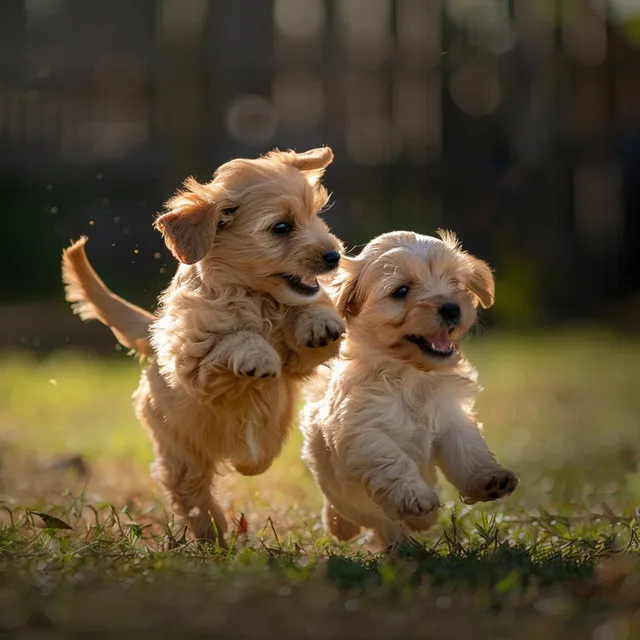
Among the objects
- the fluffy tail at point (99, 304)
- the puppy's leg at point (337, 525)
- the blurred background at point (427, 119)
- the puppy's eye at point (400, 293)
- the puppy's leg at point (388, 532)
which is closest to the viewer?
the puppy's eye at point (400, 293)

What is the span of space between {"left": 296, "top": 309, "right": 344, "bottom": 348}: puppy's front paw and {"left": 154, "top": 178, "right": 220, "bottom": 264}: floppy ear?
395 mm

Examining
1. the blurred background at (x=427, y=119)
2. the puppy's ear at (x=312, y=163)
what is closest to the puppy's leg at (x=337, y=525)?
the puppy's ear at (x=312, y=163)

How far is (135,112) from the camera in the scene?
1036 cm

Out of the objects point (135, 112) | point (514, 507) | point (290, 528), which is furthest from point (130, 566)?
A: point (135, 112)

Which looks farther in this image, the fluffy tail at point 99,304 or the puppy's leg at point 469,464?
the fluffy tail at point 99,304

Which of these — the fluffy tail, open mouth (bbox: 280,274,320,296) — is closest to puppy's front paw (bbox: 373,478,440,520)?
open mouth (bbox: 280,274,320,296)

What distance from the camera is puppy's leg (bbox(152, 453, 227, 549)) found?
3.80 m

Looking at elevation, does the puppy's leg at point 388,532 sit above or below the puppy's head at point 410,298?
below

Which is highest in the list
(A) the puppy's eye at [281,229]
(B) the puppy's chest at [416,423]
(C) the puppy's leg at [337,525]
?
(A) the puppy's eye at [281,229]

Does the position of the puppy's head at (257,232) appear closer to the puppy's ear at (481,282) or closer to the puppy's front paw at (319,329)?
the puppy's front paw at (319,329)

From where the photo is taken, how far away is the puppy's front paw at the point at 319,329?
3281mm

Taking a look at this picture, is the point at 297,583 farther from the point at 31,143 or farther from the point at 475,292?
the point at 31,143

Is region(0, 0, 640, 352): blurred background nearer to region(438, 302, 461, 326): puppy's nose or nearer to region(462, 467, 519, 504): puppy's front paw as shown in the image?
region(438, 302, 461, 326): puppy's nose

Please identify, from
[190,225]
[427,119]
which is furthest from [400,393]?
[427,119]
